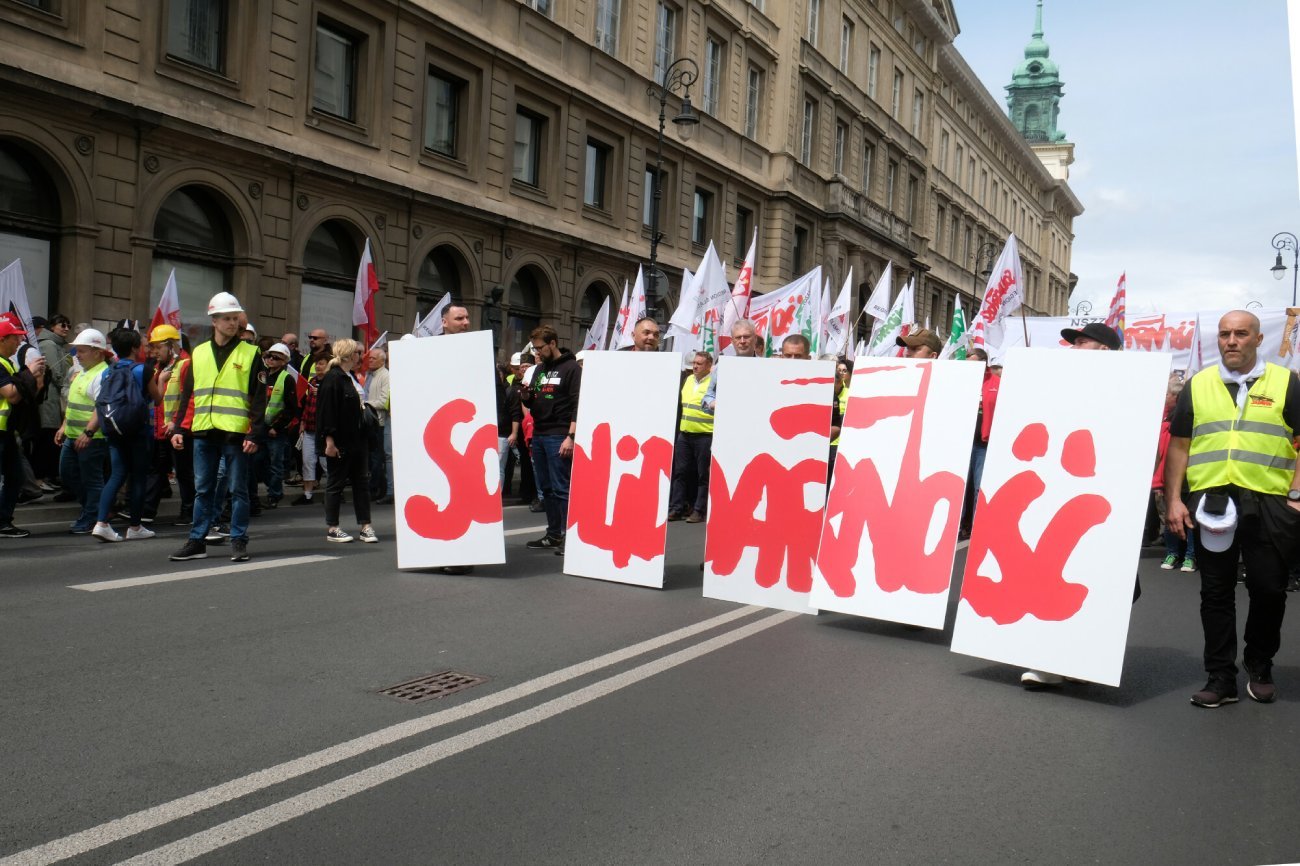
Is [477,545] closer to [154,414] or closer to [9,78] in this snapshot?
[154,414]

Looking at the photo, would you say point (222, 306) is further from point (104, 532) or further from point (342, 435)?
point (104, 532)

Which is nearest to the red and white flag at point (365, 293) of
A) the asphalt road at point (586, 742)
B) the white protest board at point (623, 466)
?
the white protest board at point (623, 466)

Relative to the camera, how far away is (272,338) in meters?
19.1

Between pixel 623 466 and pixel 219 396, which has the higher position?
pixel 219 396

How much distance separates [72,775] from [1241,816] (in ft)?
12.9

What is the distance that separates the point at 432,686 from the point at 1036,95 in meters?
134

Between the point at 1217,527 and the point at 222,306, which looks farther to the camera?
the point at 222,306

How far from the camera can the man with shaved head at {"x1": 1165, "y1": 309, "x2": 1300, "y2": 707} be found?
5.36 m

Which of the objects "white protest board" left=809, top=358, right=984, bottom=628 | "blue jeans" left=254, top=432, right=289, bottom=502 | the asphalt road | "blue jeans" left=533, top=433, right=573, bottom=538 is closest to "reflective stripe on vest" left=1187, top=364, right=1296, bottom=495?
the asphalt road

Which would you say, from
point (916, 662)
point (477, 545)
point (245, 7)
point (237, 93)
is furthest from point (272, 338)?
point (916, 662)

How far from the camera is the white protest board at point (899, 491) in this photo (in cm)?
655

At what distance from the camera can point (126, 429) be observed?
9367 mm

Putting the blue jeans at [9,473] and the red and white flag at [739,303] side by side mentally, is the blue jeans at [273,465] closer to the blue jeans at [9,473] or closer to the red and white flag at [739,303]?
the blue jeans at [9,473]

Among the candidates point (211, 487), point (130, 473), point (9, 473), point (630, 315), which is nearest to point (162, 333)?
point (130, 473)
